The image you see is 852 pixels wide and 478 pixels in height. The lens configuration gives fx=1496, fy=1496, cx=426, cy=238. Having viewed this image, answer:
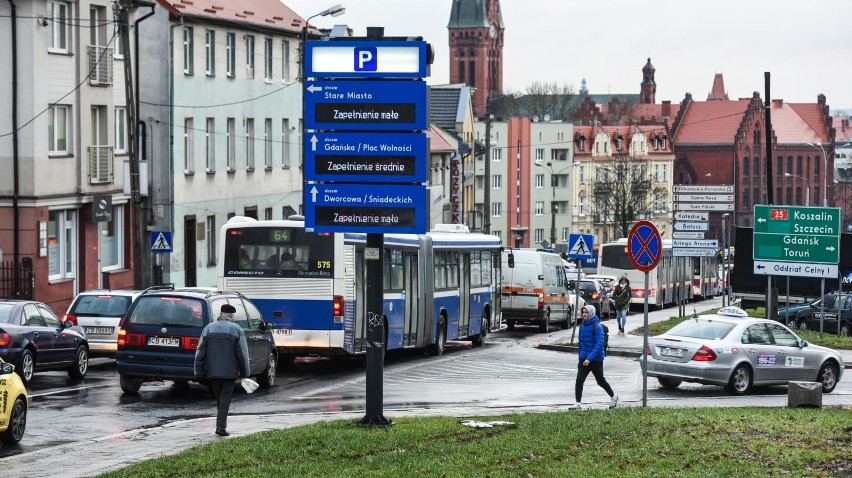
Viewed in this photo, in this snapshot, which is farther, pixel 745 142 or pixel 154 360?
pixel 745 142

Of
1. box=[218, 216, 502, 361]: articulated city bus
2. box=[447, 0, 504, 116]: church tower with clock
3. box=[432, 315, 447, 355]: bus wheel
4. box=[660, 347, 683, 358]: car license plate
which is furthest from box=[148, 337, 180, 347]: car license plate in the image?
box=[447, 0, 504, 116]: church tower with clock

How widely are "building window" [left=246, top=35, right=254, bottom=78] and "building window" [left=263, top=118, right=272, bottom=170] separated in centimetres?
284

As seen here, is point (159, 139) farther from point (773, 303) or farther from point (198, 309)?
point (198, 309)

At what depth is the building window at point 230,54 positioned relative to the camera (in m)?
55.5

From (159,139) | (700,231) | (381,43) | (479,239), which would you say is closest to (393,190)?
(381,43)

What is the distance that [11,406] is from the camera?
53.5ft

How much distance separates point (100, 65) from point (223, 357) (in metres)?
28.3

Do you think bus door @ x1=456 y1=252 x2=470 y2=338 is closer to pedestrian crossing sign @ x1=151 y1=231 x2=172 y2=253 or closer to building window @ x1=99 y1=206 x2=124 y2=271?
pedestrian crossing sign @ x1=151 y1=231 x2=172 y2=253

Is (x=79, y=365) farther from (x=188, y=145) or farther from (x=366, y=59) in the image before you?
(x=188, y=145)

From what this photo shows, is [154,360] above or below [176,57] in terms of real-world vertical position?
below

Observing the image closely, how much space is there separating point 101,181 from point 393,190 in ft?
95.4

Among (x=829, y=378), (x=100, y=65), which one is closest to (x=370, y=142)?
(x=829, y=378)

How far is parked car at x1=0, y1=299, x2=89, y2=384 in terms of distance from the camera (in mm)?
23234

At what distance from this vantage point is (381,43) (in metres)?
16.7
